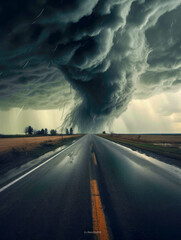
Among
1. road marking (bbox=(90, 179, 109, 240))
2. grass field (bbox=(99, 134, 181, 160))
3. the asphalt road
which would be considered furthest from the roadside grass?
grass field (bbox=(99, 134, 181, 160))

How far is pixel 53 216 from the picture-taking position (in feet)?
9.55

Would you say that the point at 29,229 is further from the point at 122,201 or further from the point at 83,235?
the point at 122,201

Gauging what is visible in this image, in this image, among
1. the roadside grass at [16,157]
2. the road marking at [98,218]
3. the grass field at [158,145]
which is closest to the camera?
the road marking at [98,218]

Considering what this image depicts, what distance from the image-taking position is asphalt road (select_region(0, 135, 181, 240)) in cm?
241

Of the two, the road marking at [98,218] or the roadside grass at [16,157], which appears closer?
the road marking at [98,218]

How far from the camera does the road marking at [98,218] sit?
2351 millimetres

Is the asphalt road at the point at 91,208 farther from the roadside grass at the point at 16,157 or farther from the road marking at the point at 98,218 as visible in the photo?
the roadside grass at the point at 16,157

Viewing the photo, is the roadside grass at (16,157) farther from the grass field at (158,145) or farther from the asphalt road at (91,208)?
the grass field at (158,145)

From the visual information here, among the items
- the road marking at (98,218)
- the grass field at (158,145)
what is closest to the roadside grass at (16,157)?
the road marking at (98,218)

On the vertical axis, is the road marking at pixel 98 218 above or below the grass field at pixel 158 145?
below

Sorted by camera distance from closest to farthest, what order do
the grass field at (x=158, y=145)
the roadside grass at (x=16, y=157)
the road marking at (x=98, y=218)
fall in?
the road marking at (x=98, y=218) < the roadside grass at (x=16, y=157) < the grass field at (x=158, y=145)

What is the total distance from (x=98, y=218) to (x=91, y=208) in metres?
0.39

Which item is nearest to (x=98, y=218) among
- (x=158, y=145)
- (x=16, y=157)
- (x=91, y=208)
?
(x=91, y=208)

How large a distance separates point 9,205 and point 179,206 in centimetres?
387
